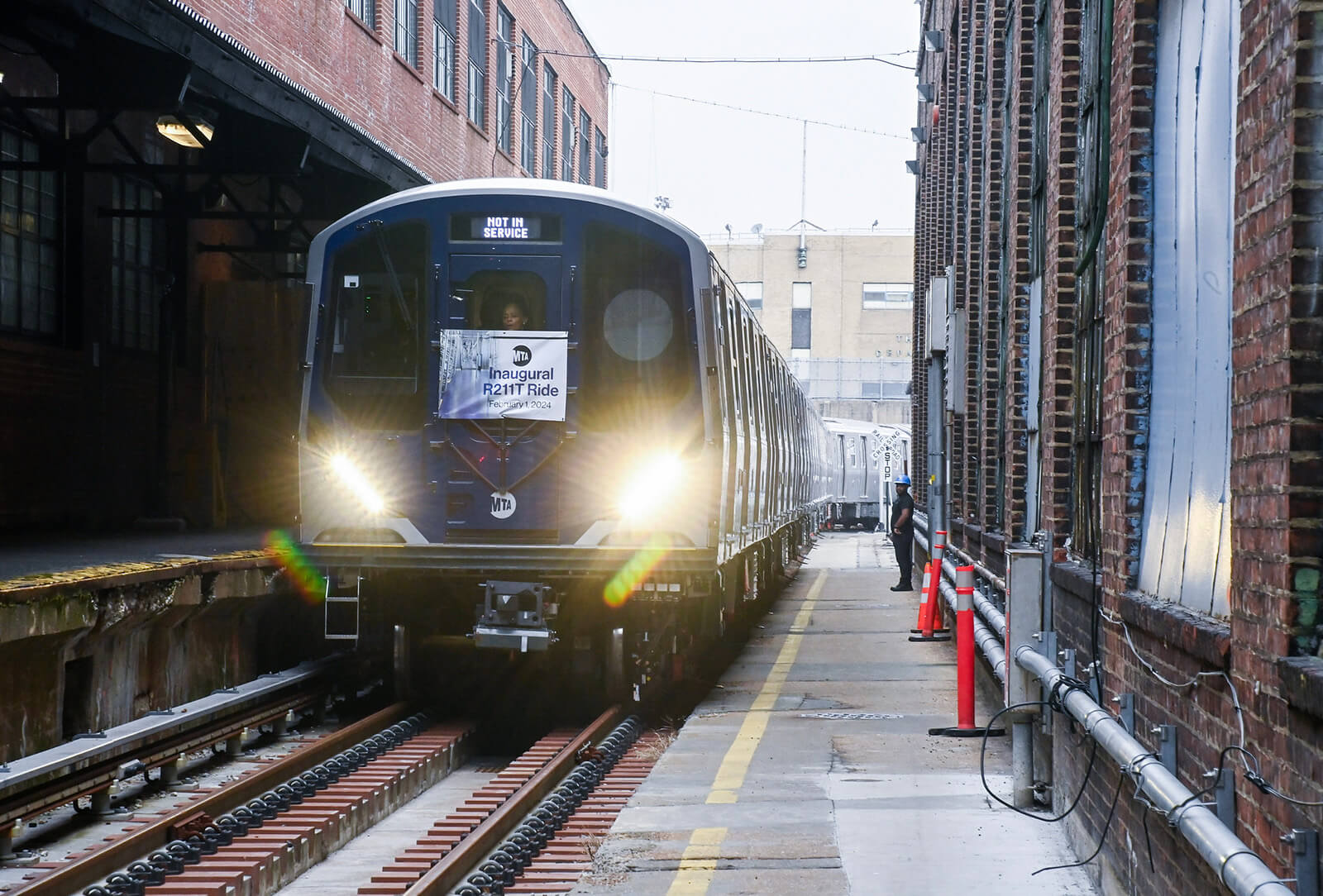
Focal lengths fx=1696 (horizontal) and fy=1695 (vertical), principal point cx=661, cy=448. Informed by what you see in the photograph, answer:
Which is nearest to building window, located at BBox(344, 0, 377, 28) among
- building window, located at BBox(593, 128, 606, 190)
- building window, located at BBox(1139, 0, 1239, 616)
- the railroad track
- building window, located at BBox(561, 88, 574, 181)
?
building window, located at BBox(561, 88, 574, 181)

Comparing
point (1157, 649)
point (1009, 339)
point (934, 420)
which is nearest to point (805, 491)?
point (934, 420)

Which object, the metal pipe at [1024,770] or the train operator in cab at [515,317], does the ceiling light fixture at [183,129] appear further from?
the metal pipe at [1024,770]

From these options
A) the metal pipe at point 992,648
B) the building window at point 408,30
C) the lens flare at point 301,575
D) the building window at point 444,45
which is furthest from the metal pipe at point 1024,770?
the building window at point 444,45

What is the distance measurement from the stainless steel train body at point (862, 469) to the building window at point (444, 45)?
20626 mm

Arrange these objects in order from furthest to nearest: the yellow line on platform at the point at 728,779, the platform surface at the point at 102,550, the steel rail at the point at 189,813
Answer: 1. the platform surface at the point at 102,550
2. the yellow line on platform at the point at 728,779
3. the steel rail at the point at 189,813

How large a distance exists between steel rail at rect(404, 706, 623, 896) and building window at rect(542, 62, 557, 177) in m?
28.9

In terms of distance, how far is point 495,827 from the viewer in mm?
7762

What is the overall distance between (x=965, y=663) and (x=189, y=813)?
15.6ft

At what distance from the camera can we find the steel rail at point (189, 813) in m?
6.66

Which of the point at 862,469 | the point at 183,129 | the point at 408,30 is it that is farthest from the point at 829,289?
the point at 183,129

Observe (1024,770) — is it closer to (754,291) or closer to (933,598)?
(933,598)

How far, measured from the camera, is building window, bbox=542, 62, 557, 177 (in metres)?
38.2

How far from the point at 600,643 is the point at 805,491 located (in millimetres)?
16652

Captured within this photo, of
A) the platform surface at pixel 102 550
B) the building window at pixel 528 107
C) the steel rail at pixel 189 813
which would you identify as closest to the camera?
the steel rail at pixel 189 813
